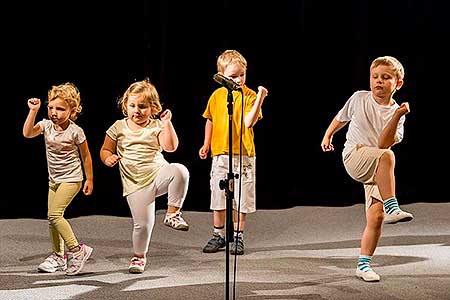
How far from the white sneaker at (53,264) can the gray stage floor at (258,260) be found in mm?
46

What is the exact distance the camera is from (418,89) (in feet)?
22.4

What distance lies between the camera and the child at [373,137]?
13.8 feet

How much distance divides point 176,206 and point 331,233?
1.78 metres

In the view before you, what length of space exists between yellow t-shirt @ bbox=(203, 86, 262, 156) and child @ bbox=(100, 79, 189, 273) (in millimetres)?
595

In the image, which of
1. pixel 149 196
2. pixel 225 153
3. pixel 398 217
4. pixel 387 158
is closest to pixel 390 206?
pixel 398 217

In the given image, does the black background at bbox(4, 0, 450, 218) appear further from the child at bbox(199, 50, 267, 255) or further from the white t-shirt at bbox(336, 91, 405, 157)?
the white t-shirt at bbox(336, 91, 405, 157)

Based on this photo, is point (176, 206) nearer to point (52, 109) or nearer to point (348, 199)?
point (52, 109)

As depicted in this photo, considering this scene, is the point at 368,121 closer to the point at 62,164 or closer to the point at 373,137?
the point at 373,137

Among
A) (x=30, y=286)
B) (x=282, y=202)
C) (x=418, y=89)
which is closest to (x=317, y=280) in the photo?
(x=30, y=286)

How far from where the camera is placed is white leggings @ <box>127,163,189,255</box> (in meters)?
4.34

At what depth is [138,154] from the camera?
4.49 meters

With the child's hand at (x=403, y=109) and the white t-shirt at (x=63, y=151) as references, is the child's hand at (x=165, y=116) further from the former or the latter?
the child's hand at (x=403, y=109)

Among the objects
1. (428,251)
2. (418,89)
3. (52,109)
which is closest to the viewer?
(52,109)

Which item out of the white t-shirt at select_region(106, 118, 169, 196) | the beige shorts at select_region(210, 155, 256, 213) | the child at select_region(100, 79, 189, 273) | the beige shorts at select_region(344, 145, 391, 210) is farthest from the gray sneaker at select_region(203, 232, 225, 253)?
the beige shorts at select_region(344, 145, 391, 210)
